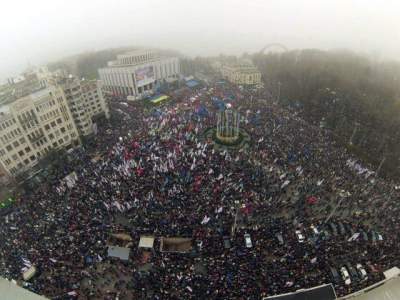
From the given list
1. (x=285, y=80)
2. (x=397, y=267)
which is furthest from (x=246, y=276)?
(x=285, y=80)

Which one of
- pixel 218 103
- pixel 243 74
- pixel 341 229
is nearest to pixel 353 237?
pixel 341 229

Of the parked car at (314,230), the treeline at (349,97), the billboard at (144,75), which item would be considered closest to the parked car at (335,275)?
the parked car at (314,230)

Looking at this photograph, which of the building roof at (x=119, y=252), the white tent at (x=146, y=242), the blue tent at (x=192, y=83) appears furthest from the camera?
the blue tent at (x=192, y=83)

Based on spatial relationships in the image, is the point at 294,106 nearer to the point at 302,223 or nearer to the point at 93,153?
the point at 302,223

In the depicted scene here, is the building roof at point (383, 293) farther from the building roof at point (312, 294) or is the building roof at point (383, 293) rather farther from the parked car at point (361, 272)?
the parked car at point (361, 272)

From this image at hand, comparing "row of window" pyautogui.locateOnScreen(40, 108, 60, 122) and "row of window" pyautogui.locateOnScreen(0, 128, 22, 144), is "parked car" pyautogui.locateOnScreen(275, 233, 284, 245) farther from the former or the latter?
"row of window" pyautogui.locateOnScreen(0, 128, 22, 144)

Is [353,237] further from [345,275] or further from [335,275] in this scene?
[335,275]

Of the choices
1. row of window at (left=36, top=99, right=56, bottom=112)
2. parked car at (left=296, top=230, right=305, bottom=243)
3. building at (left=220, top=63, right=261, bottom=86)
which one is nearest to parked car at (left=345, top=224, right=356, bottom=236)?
parked car at (left=296, top=230, right=305, bottom=243)
